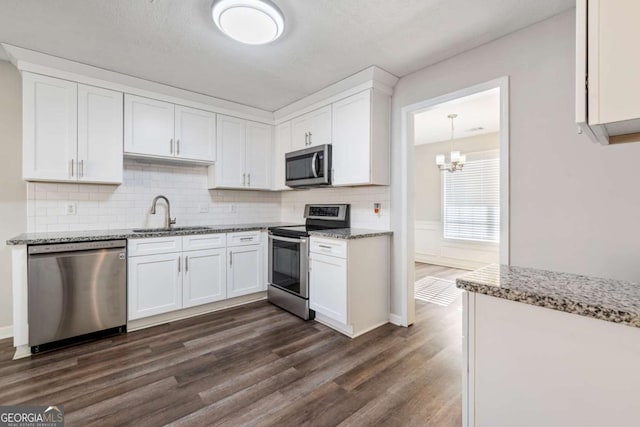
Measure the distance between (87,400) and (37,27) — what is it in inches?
103

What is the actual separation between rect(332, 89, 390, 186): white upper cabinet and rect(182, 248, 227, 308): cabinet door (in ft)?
5.29

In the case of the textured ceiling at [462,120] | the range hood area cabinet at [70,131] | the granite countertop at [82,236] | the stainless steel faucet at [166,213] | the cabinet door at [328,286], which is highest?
the textured ceiling at [462,120]

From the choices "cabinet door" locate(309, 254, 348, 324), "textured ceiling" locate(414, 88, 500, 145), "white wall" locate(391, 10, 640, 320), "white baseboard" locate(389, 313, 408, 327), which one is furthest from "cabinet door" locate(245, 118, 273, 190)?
"white wall" locate(391, 10, 640, 320)

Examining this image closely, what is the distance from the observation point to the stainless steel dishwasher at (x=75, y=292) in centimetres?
228

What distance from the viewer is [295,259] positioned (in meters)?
3.15

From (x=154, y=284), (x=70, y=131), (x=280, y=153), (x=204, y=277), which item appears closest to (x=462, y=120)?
(x=280, y=153)

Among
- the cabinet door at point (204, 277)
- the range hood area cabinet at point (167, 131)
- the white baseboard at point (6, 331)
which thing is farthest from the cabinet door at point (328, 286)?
the white baseboard at point (6, 331)

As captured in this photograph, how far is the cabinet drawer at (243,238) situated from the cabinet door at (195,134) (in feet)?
3.22

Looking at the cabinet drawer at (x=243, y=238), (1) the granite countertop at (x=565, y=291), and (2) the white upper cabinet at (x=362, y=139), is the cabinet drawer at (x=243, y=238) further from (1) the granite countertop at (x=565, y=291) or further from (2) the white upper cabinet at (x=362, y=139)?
(1) the granite countertop at (x=565, y=291)

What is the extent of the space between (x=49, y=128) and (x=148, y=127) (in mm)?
786

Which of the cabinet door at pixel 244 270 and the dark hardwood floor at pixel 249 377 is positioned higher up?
the cabinet door at pixel 244 270

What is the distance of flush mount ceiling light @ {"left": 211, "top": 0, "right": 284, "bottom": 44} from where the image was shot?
177 cm

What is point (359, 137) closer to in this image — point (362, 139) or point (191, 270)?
point (362, 139)

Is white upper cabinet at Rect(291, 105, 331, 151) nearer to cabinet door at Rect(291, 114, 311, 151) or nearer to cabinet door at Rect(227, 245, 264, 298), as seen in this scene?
cabinet door at Rect(291, 114, 311, 151)
